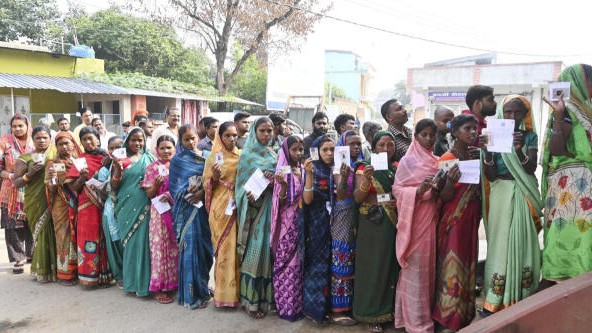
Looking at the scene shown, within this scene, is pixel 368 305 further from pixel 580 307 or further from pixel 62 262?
pixel 62 262

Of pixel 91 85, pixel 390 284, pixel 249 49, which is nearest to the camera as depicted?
pixel 390 284

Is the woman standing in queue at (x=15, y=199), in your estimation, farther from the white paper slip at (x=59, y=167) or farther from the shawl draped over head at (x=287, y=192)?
the shawl draped over head at (x=287, y=192)

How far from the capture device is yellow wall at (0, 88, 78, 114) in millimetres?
16078

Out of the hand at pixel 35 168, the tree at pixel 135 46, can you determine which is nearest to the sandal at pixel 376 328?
the hand at pixel 35 168

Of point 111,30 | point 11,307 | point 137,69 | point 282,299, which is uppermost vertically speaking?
point 111,30

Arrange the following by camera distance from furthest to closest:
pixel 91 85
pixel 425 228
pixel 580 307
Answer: pixel 91 85 < pixel 425 228 < pixel 580 307

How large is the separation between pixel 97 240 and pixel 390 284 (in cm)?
302

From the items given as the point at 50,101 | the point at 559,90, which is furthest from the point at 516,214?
the point at 50,101

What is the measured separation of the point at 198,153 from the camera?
169 inches

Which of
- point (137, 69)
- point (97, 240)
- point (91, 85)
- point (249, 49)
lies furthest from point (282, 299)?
point (137, 69)

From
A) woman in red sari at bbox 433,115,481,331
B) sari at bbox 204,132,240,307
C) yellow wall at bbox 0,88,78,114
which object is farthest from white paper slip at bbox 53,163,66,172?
yellow wall at bbox 0,88,78,114

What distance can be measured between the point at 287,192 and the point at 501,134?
5.63ft

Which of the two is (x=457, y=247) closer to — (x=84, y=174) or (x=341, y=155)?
(x=341, y=155)

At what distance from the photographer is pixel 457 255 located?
328cm
